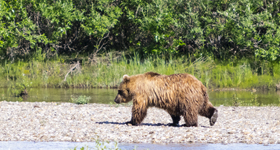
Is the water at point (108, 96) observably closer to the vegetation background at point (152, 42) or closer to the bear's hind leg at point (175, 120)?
the vegetation background at point (152, 42)

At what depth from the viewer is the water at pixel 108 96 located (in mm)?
14641

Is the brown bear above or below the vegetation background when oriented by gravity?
below

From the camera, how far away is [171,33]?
2123cm

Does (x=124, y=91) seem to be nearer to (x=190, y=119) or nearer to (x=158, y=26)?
(x=190, y=119)

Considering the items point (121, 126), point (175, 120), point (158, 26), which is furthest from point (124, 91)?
point (158, 26)

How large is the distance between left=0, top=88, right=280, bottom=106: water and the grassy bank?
114 centimetres

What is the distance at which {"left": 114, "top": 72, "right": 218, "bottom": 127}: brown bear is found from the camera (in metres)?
8.89

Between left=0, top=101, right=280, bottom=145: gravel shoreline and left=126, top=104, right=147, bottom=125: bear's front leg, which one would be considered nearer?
left=0, top=101, right=280, bottom=145: gravel shoreline

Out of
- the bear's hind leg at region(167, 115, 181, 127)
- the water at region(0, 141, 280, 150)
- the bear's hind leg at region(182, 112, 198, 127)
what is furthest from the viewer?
the bear's hind leg at region(167, 115, 181, 127)

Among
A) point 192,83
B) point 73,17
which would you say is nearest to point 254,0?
point 73,17

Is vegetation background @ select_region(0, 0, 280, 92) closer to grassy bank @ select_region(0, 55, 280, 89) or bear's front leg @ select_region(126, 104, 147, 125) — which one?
grassy bank @ select_region(0, 55, 280, 89)

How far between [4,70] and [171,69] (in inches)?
335

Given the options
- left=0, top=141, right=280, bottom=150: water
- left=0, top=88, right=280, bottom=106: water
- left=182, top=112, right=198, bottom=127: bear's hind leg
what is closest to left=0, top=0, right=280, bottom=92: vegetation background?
left=0, top=88, right=280, bottom=106: water

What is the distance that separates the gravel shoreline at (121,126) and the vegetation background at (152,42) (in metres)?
7.33
